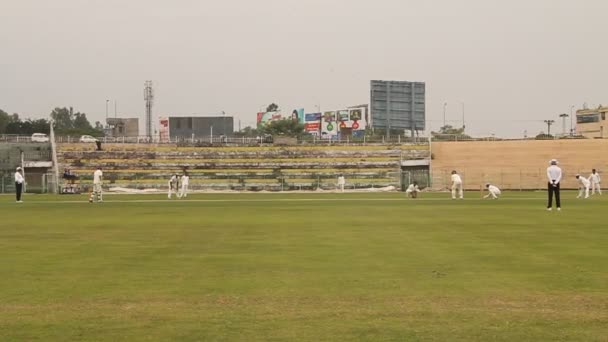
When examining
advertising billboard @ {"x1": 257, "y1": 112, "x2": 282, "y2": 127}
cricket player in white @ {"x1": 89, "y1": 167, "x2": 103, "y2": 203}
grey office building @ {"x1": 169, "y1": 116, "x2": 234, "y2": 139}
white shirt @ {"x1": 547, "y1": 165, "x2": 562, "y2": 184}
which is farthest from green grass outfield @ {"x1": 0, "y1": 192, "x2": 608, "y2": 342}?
advertising billboard @ {"x1": 257, "y1": 112, "x2": 282, "y2": 127}

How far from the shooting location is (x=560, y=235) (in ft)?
53.6

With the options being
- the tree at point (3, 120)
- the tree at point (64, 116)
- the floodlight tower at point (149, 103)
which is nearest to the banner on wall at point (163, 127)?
the floodlight tower at point (149, 103)

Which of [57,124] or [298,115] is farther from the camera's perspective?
[57,124]

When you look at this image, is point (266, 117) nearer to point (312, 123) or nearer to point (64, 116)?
point (312, 123)

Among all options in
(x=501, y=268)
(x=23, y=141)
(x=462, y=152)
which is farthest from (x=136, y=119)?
(x=501, y=268)

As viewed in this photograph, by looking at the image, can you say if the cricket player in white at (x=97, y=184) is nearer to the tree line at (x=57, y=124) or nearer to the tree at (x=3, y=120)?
the tree line at (x=57, y=124)

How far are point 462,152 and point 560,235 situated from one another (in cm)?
4937

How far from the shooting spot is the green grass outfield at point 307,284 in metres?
7.17

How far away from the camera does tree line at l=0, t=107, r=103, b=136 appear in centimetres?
10462

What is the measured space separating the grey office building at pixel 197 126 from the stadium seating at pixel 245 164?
3012 cm

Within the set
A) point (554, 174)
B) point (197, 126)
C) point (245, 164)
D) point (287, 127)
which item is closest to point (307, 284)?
point (554, 174)

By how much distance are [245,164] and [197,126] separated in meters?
37.0

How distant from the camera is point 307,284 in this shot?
381 inches

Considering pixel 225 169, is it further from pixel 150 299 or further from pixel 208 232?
pixel 150 299
